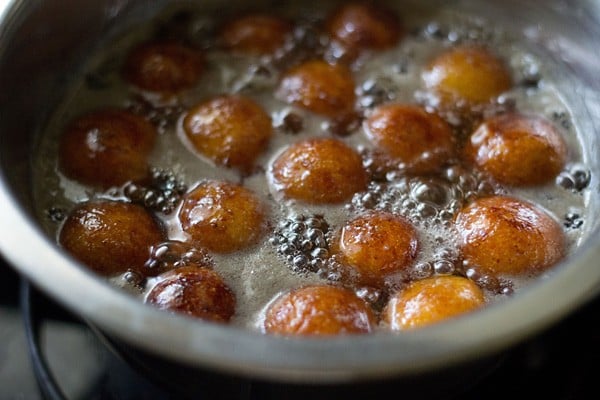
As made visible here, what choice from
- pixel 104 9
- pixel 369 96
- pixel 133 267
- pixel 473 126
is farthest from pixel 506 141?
pixel 104 9

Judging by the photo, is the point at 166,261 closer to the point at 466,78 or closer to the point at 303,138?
the point at 303,138

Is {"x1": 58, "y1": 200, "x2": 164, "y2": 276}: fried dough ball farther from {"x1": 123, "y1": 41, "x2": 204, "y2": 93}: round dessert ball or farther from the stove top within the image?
{"x1": 123, "y1": 41, "x2": 204, "y2": 93}: round dessert ball

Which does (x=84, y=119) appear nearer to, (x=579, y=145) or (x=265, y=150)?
(x=265, y=150)

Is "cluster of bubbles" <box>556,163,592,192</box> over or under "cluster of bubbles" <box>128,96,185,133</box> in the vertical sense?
over

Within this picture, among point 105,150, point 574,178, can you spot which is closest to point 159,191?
point 105,150

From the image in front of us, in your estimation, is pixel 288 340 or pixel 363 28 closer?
pixel 288 340

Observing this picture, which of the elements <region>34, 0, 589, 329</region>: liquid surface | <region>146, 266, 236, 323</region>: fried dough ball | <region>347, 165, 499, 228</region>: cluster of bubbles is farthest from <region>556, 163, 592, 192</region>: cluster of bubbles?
<region>146, 266, 236, 323</region>: fried dough ball
